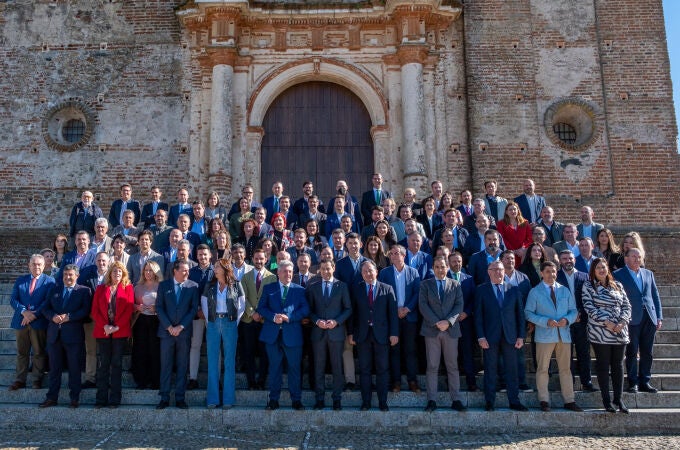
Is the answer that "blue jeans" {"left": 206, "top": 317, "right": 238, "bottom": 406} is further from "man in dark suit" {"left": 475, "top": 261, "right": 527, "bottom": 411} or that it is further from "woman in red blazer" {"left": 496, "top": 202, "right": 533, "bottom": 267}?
"woman in red blazer" {"left": 496, "top": 202, "right": 533, "bottom": 267}

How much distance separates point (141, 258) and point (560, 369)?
5.29 m

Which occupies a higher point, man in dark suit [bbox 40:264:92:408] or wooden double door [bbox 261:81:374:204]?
wooden double door [bbox 261:81:374:204]

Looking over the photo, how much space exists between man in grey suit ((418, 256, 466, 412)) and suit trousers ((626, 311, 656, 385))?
211cm

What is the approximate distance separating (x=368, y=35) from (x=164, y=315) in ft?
27.2

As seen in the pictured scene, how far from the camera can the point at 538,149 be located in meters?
11.9

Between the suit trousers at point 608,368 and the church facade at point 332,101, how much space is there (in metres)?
5.70

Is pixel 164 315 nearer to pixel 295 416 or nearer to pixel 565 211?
pixel 295 416

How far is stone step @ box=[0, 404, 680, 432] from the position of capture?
6145 millimetres

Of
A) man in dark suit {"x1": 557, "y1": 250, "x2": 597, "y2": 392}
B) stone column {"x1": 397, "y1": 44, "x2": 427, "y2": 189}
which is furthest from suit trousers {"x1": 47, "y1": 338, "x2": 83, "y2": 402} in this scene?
stone column {"x1": 397, "y1": 44, "x2": 427, "y2": 189}

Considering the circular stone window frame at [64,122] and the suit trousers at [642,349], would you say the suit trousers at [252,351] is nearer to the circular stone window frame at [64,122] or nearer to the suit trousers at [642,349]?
the suit trousers at [642,349]

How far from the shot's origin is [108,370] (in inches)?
254

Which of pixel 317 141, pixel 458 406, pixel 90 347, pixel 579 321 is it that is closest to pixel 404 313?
pixel 458 406

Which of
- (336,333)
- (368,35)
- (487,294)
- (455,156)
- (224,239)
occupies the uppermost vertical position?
(368,35)

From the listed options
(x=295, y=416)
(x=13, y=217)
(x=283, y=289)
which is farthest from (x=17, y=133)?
(x=295, y=416)
